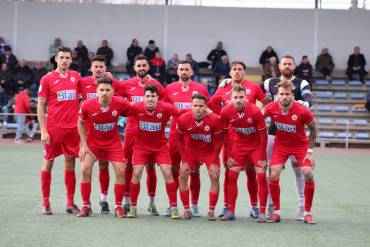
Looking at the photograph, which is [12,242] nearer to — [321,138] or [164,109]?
[164,109]

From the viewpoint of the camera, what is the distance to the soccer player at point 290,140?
9.36 m

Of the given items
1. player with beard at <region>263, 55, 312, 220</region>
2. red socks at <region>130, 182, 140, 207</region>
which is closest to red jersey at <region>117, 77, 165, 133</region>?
red socks at <region>130, 182, 140, 207</region>

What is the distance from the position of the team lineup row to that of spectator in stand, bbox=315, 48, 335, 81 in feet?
54.8

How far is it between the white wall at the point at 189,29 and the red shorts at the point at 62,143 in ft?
58.6

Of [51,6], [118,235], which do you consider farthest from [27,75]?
[118,235]

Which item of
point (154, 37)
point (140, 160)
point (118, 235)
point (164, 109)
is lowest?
point (118, 235)

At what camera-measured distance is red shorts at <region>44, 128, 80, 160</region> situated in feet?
32.2

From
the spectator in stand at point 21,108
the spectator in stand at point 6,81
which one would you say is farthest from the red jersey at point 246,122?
the spectator in stand at point 6,81

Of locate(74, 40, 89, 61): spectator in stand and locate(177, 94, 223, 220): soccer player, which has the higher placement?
locate(74, 40, 89, 61): spectator in stand

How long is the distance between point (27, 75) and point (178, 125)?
16438 mm

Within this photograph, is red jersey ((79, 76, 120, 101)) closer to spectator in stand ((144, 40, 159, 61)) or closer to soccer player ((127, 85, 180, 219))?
soccer player ((127, 85, 180, 219))

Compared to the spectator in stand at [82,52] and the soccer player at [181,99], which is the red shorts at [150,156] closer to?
the soccer player at [181,99]

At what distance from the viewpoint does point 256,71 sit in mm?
27203

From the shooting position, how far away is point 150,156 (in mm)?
9836
